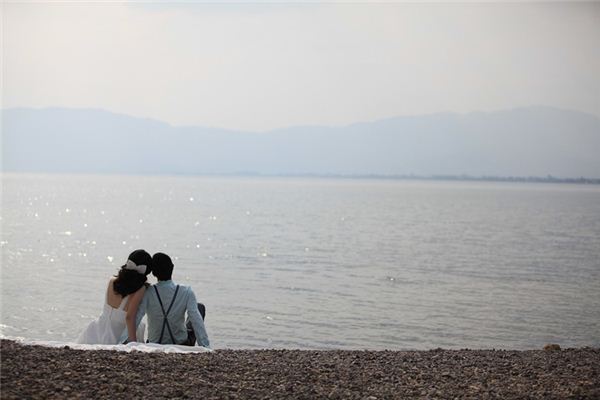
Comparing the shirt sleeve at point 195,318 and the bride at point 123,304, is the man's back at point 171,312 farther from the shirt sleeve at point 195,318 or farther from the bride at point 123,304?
the bride at point 123,304

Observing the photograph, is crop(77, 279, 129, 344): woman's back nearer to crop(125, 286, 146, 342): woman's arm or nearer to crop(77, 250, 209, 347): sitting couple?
crop(77, 250, 209, 347): sitting couple

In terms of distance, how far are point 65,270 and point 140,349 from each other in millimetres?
24214

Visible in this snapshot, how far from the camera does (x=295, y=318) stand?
2111cm

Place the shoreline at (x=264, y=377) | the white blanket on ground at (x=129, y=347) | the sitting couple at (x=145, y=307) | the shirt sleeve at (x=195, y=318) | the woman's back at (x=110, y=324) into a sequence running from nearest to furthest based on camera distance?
1. the shoreline at (x=264, y=377)
2. the white blanket on ground at (x=129, y=347)
3. the sitting couple at (x=145, y=307)
4. the shirt sleeve at (x=195, y=318)
5. the woman's back at (x=110, y=324)

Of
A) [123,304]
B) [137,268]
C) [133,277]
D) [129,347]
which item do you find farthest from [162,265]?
[129,347]

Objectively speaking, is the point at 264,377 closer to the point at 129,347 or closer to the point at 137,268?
the point at 129,347

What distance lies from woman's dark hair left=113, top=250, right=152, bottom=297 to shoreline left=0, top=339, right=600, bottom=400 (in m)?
1.17

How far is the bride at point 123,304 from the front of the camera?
9711mm

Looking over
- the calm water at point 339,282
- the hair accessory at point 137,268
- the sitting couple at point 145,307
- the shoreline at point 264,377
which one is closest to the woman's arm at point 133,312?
the sitting couple at point 145,307

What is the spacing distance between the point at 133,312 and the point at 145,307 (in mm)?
174

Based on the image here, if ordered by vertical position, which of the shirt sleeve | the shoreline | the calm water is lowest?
the calm water

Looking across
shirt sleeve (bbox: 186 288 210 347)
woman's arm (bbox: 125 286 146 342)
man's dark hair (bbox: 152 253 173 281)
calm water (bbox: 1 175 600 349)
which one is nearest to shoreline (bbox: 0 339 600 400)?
shirt sleeve (bbox: 186 288 210 347)

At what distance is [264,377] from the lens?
848 cm

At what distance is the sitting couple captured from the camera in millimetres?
9727
